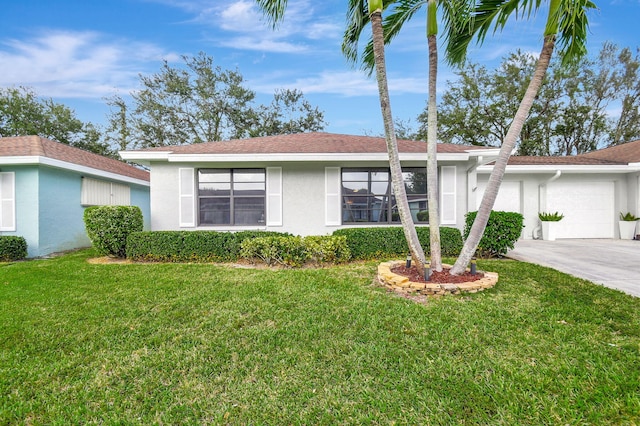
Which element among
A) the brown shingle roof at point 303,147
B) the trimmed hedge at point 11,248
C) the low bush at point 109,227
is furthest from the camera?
the brown shingle roof at point 303,147

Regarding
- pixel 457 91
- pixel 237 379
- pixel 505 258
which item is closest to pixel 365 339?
pixel 237 379

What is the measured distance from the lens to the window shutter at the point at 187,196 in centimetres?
784

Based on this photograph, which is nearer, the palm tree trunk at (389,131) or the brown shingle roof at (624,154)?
the palm tree trunk at (389,131)

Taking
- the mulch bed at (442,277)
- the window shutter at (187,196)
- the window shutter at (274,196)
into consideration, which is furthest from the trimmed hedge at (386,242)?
the window shutter at (187,196)

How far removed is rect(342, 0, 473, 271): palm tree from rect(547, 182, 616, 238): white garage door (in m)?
8.07

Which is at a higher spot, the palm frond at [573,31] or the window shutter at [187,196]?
the palm frond at [573,31]

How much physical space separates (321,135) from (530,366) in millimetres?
8975

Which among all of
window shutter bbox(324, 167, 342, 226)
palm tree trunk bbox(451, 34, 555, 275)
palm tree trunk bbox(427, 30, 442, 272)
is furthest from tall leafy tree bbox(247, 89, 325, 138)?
palm tree trunk bbox(451, 34, 555, 275)

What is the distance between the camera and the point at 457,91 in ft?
63.5

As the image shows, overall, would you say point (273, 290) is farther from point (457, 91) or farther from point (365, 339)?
point (457, 91)

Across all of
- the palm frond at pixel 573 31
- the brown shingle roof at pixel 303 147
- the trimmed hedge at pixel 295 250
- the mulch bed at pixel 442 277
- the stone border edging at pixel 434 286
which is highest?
the palm frond at pixel 573 31

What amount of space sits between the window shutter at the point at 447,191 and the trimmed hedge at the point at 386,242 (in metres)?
1.00

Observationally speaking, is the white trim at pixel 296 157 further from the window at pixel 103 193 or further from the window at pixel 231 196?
the window at pixel 103 193

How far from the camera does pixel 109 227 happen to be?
6.82 m
